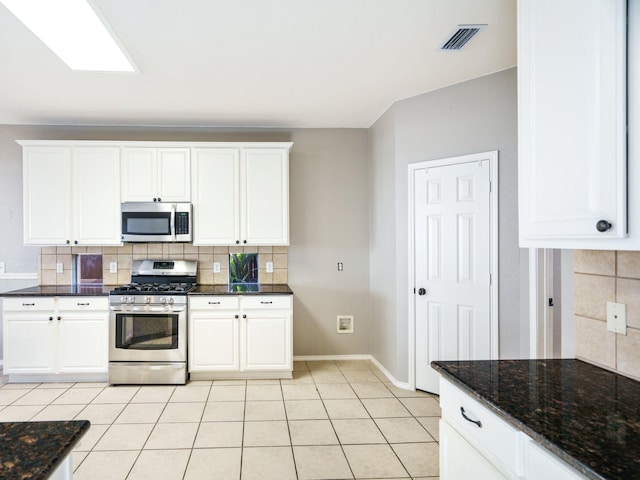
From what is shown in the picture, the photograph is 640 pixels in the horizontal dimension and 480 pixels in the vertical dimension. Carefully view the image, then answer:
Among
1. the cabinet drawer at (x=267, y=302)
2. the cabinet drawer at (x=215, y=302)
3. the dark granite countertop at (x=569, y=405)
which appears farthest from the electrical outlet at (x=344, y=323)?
the dark granite countertop at (x=569, y=405)

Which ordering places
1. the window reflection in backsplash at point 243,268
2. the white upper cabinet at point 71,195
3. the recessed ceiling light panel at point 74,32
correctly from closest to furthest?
the recessed ceiling light panel at point 74,32, the white upper cabinet at point 71,195, the window reflection in backsplash at point 243,268

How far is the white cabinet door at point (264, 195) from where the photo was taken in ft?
13.9

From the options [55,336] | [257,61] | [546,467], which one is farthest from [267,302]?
[546,467]

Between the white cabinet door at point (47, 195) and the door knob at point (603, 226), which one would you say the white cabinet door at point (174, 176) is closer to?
the white cabinet door at point (47, 195)

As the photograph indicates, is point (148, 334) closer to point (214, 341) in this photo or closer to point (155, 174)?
point (214, 341)

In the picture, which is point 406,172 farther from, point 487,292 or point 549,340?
point 549,340

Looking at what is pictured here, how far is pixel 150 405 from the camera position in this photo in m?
3.40

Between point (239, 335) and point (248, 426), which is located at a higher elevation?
point (239, 335)

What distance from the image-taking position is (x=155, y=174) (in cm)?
417

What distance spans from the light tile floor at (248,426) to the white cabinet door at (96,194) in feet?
4.87

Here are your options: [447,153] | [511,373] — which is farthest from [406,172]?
[511,373]

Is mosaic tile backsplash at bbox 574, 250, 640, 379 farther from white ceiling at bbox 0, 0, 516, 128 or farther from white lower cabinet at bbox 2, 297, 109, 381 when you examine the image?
white lower cabinet at bbox 2, 297, 109, 381

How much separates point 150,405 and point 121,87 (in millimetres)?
2671

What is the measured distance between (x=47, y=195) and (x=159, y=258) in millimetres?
1238
